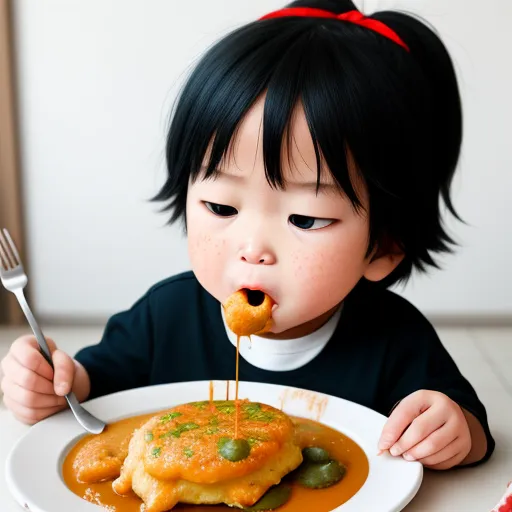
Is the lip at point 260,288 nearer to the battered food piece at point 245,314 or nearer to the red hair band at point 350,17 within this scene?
the battered food piece at point 245,314

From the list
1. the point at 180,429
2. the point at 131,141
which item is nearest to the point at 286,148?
the point at 180,429

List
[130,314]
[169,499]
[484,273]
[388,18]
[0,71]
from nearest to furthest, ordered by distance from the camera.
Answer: [169,499] → [388,18] → [130,314] → [0,71] → [484,273]

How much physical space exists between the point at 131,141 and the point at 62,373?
3.75 ft

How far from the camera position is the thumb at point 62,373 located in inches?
34.4

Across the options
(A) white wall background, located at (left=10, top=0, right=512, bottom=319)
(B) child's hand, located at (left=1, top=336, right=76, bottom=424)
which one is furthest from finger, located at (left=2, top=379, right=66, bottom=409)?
(A) white wall background, located at (left=10, top=0, right=512, bottom=319)

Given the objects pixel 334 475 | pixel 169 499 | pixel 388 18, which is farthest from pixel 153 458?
pixel 388 18

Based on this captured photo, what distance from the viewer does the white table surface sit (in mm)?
745

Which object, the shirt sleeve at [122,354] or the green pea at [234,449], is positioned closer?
the green pea at [234,449]

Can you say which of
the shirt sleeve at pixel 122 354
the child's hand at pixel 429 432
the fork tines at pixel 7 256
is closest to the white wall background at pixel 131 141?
the shirt sleeve at pixel 122 354

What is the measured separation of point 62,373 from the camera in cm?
89

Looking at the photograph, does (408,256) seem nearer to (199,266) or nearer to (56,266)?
(199,266)

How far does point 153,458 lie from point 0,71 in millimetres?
1408

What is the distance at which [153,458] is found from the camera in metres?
0.69

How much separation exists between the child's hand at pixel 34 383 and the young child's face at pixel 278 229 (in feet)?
0.64
